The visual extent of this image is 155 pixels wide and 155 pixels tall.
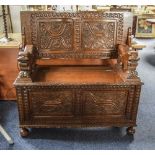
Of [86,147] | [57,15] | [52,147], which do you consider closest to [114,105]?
[86,147]

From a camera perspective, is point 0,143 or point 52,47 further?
point 52,47

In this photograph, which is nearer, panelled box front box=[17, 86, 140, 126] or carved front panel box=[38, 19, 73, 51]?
panelled box front box=[17, 86, 140, 126]

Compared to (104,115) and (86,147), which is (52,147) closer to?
(86,147)

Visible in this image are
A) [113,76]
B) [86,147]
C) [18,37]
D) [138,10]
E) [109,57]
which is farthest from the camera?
[138,10]

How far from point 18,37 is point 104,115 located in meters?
1.30

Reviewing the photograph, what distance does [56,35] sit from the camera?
81.4 inches

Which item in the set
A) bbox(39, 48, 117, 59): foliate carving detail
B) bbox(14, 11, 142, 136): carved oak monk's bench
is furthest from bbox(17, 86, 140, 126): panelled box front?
bbox(39, 48, 117, 59): foliate carving detail

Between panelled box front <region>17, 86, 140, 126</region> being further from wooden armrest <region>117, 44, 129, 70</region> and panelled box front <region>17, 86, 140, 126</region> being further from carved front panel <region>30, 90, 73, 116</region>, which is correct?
wooden armrest <region>117, 44, 129, 70</region>

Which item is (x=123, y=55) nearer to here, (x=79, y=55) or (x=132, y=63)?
(x=132, y=63)

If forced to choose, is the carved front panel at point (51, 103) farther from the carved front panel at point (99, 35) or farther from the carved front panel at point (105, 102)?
the carved front panel at point (99, 35)

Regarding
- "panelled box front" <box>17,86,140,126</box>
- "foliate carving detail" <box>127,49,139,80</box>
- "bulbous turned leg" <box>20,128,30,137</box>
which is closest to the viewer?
"foliate carving detail" <box>127,49,139,80</box>

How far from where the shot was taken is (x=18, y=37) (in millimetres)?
2492

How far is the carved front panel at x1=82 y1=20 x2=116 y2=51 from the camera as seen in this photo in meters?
2.04

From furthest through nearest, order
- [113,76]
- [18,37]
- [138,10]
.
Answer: [138,10] < [18,37] < [113,76]
